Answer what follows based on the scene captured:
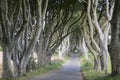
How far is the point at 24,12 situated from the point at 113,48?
6901 mm

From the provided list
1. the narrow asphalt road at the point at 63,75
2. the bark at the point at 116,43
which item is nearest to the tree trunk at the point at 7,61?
the narrow asphalt road at the point at 63,75

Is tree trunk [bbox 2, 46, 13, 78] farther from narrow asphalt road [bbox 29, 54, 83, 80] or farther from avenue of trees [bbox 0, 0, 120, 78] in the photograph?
narrow asphalt road [bbox 29, 54, 83, 80]

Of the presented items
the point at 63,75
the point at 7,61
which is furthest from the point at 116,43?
the point at 63,75

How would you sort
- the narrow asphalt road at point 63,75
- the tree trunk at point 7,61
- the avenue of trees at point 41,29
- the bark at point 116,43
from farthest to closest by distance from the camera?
the narrow asphalt road at point 63,75 → the tree trunk at point 7,61 → the avenue of trees at point 41,29 → the bark at point 116,43

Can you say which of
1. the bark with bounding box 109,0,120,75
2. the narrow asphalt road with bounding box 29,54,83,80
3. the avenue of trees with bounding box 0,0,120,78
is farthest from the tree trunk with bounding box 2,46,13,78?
the bark with bounding box 109,0,120,75

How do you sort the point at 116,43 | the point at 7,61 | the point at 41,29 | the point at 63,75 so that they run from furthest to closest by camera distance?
1. the point at 41,29
2. the point at 63,75
3. the point at 7,61
4. the point at 116,43

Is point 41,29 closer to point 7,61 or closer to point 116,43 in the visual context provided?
point 7,61

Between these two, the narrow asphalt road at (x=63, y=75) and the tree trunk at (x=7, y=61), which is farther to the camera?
the narrow asphalt road at (x=63, y=75)

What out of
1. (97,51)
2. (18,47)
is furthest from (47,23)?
(18,47)

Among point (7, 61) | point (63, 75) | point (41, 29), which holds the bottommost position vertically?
point (63, 75)

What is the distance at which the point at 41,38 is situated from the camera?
31531 millimetres

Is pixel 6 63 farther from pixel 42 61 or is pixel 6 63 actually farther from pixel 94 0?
pixel 42 61

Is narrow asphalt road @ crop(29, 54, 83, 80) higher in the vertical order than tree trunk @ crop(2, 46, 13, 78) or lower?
lower

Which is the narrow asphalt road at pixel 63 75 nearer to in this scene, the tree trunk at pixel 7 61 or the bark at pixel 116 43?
the tree trunk at pixel 7 61
